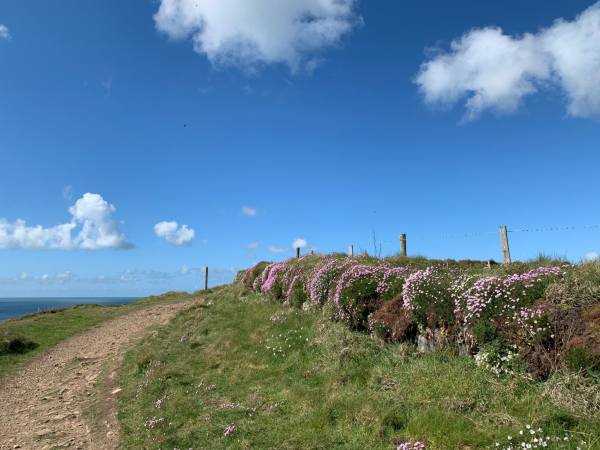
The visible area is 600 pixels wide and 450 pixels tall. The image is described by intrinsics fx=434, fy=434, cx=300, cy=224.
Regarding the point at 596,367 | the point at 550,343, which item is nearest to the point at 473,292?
the point at 550,343

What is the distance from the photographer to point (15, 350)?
2141cm

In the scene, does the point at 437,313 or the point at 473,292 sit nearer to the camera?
the point at 473,292

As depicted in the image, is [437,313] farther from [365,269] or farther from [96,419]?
[96,419]

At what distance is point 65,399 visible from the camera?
1416cm

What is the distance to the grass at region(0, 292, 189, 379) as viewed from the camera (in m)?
20.2

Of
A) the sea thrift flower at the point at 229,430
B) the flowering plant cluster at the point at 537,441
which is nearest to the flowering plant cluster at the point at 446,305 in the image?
the flowering plant cluster at the point at 537,441

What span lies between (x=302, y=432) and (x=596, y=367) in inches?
195

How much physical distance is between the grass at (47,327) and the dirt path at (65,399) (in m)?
0.78

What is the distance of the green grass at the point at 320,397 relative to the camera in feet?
22.0

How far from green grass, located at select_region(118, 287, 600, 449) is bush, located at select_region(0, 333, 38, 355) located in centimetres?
876

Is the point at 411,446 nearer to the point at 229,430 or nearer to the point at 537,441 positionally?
the point at 537,441

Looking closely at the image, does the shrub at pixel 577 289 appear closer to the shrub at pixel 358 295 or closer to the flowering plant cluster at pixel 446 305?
the flowering plant cluster at pixel 446 305

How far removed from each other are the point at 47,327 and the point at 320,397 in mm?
26245

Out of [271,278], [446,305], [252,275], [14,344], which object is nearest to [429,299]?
[446,305]
